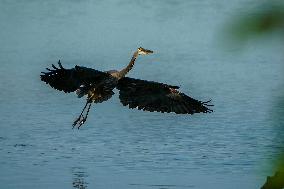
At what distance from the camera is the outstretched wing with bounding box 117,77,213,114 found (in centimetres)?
877

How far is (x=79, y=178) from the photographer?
1003 centimetres

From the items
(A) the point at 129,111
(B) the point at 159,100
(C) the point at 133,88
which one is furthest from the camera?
(A) the point at 129,111

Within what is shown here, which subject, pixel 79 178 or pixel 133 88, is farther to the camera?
pixel 79 178

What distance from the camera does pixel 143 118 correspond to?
511 inches

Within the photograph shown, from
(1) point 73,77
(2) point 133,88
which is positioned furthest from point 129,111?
(1) point 73,77

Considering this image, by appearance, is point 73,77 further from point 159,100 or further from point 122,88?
point 159,100

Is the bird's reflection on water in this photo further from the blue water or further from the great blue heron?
the great blue heron

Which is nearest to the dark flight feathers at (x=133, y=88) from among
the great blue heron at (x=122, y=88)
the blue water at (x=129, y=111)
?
the great blue heron at (x=122, y=88)

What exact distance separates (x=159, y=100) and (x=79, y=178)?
173 centimetres

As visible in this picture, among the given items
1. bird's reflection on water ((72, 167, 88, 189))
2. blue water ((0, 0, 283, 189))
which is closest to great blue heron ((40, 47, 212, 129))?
blue water ((0, 0, 283, 189))

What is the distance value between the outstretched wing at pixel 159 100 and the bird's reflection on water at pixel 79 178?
137 cm

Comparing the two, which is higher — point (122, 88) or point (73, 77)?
point (73, 77)

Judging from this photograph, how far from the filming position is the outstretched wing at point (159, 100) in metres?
8.77

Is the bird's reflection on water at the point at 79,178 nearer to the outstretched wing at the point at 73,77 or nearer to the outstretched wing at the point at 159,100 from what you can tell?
the outstretched wing at the point at 159,100
